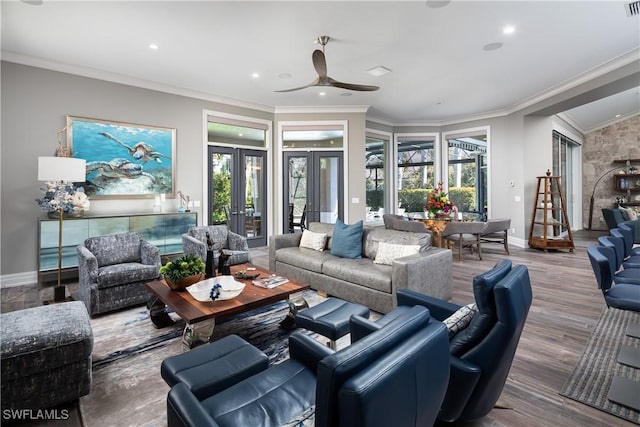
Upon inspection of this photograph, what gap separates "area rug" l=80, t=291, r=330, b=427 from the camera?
193 centimetres

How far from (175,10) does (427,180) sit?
7426mm

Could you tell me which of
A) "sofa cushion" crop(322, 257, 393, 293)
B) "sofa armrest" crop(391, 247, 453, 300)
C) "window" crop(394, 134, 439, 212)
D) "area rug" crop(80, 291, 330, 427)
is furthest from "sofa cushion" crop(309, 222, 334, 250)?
"window" crop(394, 134, 439, 212)

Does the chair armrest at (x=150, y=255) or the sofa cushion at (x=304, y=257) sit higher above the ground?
the chair armrest at (x=150, y=255)

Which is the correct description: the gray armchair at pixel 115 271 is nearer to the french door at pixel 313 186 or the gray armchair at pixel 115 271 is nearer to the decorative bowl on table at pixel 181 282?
the decorative bowl on table at pixel 181 282

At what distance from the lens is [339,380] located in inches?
32.6

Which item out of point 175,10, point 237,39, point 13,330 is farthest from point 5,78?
point 13,330

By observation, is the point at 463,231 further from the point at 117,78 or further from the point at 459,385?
→ the point at 117,78

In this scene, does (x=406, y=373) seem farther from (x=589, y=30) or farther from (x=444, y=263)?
(x=589, y=30)

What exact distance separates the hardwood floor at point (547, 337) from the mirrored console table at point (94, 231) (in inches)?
16.9

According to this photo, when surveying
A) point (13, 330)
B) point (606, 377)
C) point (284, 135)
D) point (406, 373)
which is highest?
point (284, 135)

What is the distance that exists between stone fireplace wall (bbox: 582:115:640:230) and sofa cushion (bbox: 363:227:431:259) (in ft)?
32.7

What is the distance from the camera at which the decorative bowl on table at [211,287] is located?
8.59ft

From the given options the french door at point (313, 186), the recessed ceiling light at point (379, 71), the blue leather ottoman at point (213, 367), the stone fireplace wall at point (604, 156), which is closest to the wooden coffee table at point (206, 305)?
the blue leather ottoman at point (213, 367)

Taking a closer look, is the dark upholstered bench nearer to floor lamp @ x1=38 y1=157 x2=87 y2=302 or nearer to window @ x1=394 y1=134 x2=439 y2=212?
floor lamp @ x1=38 y1=157 x2=87 y2=302
